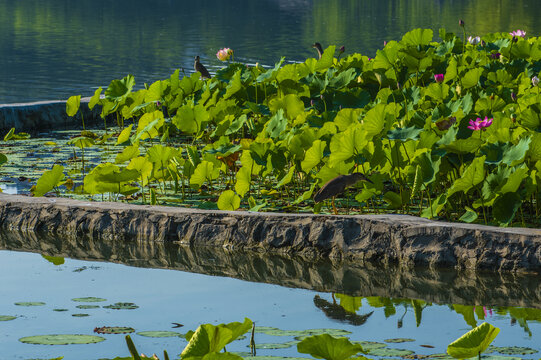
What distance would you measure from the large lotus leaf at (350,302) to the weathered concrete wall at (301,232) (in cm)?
35

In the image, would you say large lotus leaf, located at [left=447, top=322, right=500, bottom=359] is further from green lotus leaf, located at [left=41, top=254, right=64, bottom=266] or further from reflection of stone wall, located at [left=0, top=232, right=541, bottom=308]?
green lotus leaf, located at [left=41, top=254, right=64, bottom=266]

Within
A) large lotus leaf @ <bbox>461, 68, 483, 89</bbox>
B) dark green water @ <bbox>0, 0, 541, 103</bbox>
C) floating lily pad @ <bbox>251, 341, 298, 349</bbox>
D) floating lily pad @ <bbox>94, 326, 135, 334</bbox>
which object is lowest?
dark green water @ <bbox>0, 0, 541, 103</bbox>

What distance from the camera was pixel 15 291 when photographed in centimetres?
298

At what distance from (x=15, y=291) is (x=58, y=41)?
62.4 ft

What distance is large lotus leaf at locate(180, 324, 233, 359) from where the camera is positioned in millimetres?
1409

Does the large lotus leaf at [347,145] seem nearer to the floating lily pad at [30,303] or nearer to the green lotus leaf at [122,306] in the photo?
the green lotus leaf at [122,306]

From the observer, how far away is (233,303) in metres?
2.85

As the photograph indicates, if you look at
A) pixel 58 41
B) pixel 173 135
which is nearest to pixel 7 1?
pixel 58 41

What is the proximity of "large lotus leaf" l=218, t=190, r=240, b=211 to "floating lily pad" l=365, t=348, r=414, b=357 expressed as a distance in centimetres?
156

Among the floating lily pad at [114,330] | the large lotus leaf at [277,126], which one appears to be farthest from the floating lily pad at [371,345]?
the large lotus leaf at [277,126]

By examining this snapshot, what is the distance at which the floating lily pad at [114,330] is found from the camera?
2.48m

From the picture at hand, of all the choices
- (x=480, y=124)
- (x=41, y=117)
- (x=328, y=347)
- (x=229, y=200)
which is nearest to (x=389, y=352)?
(x=328, y=347)

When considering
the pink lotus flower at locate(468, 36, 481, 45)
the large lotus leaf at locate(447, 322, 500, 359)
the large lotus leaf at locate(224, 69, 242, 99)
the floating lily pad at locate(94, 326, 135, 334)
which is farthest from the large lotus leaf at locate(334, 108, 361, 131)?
the pink lotus flower at locate(468, 36, 481, 45)

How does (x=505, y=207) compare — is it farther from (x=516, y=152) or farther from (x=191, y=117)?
(x=191, y=117)
